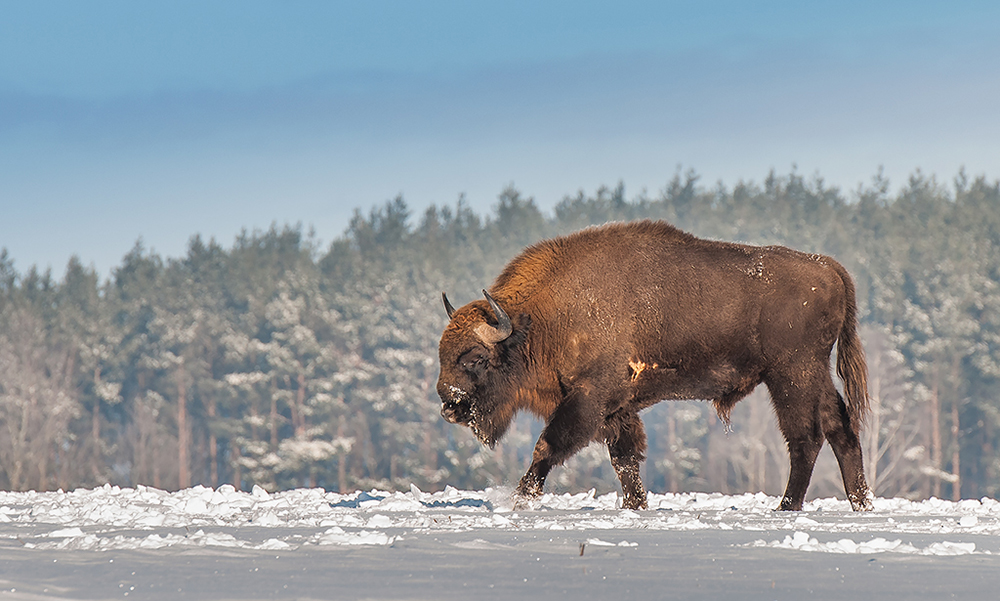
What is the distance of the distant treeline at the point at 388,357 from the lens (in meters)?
49.8

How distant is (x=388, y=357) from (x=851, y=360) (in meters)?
43.4

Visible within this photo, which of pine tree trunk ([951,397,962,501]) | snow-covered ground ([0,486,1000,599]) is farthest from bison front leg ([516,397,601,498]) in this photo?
pine tree trunk ([951,397,962,501])

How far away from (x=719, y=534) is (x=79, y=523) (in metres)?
3.71

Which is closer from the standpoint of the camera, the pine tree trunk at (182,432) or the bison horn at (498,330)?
the bison horn at (498,330)

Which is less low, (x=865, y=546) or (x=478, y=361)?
(x=478, y=361)

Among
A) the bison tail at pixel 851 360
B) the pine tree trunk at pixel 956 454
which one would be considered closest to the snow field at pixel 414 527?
the bison tail at pixel 851 360

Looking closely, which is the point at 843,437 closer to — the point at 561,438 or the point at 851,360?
the point at 851,360

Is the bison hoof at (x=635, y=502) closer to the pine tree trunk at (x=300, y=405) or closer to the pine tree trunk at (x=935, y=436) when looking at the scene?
the pine tree trunk at (x=935, y=436)

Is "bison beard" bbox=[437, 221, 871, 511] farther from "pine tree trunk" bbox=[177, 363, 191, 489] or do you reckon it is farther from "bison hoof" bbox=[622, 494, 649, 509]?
"pine tree trunk" bbox=[177, 363, 191, 489]

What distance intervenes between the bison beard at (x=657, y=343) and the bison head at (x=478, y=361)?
0.04 ft

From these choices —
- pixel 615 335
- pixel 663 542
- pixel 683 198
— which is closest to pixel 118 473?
pixel 683 198

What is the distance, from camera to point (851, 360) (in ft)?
32.6

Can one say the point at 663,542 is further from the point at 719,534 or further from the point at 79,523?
the point at 79,523

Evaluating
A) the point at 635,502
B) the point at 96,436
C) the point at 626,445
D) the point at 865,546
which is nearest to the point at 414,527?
the point at 865,546
